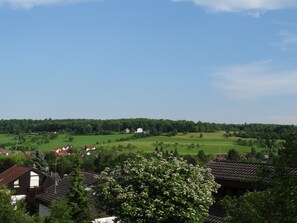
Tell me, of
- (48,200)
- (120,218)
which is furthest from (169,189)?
(48,200)

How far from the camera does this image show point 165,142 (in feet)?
464

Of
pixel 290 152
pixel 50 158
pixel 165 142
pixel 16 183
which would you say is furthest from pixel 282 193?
pixel 165 142

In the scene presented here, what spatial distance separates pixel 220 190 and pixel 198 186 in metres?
4.05

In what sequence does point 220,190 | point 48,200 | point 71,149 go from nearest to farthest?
point 220,190 → point 48,200 → point 71,149

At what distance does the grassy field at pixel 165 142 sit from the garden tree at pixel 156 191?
9763 cm

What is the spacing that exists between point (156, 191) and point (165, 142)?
12227 centimetres

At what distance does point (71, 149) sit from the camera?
141375 mm

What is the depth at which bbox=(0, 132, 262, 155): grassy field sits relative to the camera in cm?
12588

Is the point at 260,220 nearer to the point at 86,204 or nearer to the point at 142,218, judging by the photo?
the point at 142,218

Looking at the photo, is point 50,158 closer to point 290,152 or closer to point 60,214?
point 60,214

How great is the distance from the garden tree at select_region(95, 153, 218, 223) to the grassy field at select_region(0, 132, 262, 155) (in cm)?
9763

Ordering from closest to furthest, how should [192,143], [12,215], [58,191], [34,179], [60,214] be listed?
[12,215] → [60,214] → [58,191] → [34,179] → [192,143]

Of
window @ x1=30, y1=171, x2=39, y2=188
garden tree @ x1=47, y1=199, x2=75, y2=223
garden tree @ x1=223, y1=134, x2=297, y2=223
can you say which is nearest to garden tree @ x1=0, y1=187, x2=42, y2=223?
garden tree @ x1=47, y1=199, x2=75, y2=223

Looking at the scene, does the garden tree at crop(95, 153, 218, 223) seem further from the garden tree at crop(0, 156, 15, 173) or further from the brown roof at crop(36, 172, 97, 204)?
the garden tree at crop(0, 156, 15, 173)
